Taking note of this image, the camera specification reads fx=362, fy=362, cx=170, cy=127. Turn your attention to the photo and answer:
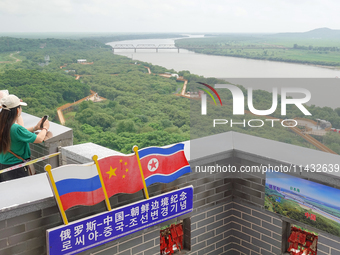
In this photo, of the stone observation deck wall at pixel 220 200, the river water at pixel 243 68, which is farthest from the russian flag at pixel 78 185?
the river water at pixel 243 68

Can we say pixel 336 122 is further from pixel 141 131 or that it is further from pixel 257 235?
pixel 257 235

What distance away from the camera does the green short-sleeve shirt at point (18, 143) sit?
3.19 meters

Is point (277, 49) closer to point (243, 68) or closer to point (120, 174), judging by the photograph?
point (243, 68)

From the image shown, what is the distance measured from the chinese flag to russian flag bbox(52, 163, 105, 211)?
8 centimetres

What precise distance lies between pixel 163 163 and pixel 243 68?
3800cm

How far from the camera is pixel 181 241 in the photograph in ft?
13.5

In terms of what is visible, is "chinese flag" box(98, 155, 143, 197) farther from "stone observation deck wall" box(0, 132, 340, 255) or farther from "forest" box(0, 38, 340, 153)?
"forest" box(0, 38, 340, 153)

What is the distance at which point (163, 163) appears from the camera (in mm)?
3467

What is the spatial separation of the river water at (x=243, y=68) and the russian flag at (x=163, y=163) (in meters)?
22.0

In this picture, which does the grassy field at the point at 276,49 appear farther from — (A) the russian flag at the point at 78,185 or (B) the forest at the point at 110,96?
(A) the russian flag at the point at 78,185

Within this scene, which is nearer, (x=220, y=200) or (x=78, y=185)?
(x=78, y=185)

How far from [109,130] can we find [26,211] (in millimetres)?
36641

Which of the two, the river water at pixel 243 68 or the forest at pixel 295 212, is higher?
the forest at pixel 295 212

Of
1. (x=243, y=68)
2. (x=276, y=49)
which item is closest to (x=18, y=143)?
(x=243, y=68)
